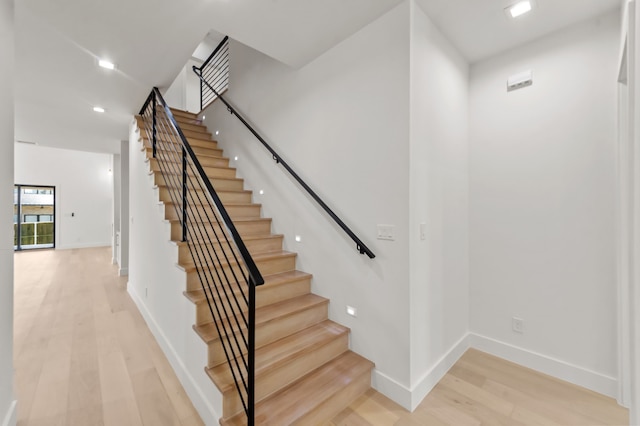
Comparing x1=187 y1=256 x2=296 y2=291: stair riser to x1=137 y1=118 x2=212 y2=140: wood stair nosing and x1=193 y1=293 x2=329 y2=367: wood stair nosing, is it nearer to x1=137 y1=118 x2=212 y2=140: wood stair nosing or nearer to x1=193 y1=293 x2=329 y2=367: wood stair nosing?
x1=193 y1=293 x2=329 y2=367: wood stair nosing

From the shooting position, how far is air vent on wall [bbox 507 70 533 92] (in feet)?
7.51

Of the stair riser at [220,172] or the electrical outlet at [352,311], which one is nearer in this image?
the electrical outlet at [352,311]

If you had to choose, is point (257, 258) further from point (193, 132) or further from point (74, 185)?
point (74, 185)

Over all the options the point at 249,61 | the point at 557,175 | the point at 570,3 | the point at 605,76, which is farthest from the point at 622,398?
the point at 249,61

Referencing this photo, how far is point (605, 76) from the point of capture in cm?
198

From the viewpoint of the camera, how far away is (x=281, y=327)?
2.07 meters

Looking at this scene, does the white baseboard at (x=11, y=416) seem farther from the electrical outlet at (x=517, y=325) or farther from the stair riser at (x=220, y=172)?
the electrical outlet at (x=517, y=325)

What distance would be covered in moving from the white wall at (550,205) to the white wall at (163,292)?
2473 mm

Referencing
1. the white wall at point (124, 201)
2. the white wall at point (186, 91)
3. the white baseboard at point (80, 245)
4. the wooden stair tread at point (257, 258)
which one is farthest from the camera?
the white baseboard at point (80, 245)

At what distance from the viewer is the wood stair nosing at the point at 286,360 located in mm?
1586


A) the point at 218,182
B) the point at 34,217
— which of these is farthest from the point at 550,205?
the point at 34,217

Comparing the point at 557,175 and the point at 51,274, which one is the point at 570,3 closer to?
the point at 557,175

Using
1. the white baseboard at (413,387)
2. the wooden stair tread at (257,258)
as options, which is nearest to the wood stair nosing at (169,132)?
the wooden stair tread at (257,258)

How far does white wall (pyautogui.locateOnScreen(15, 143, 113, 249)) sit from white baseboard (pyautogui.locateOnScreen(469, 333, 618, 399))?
37.9ft
